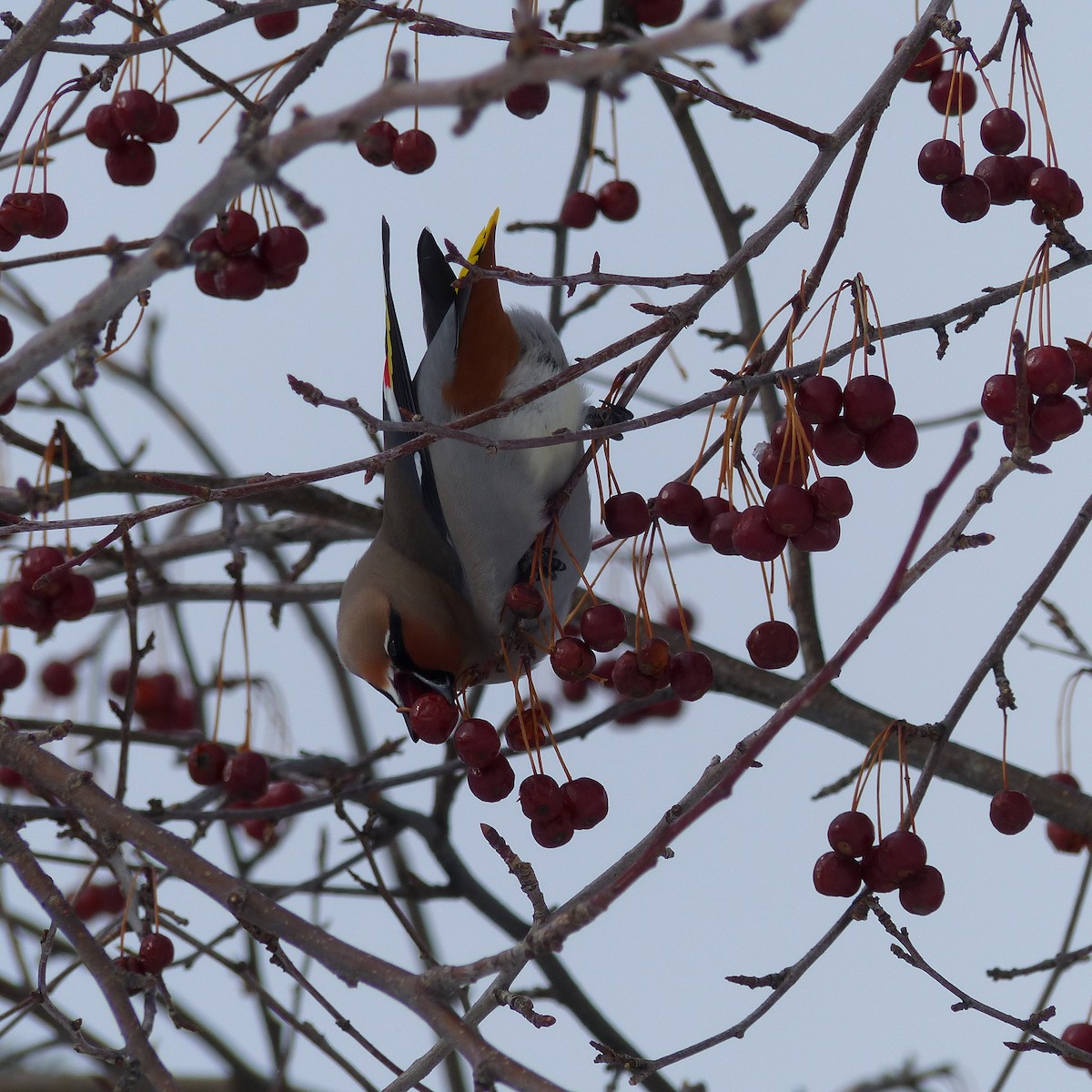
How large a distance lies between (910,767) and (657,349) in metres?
1.49

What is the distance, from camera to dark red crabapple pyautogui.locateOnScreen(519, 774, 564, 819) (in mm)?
1914

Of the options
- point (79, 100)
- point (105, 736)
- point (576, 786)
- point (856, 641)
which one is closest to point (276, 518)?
point (105, 736)

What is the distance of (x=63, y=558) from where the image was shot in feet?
8.20

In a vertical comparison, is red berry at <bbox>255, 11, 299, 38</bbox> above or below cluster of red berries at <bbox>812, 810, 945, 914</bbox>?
above

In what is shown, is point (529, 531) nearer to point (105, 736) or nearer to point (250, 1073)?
point (105, 736)

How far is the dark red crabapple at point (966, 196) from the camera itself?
187 cm

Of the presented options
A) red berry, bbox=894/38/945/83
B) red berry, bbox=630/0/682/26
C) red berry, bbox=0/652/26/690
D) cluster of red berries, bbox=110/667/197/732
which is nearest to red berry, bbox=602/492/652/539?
red berry, bbox=894/38/945/83

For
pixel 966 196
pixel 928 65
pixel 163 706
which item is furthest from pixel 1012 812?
pixel 163 706

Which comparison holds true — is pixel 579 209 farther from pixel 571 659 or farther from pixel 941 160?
pixel 571 659

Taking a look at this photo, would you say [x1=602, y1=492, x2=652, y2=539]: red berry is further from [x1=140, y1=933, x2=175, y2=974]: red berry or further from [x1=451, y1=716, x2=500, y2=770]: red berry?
[x1=140, y1=933, x2=175, y2=974]: red berry

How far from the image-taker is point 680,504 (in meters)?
1.88

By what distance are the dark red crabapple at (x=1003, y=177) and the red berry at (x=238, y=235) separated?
1105mm

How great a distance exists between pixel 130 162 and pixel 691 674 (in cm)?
127

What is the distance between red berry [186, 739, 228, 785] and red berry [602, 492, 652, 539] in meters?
1.07
